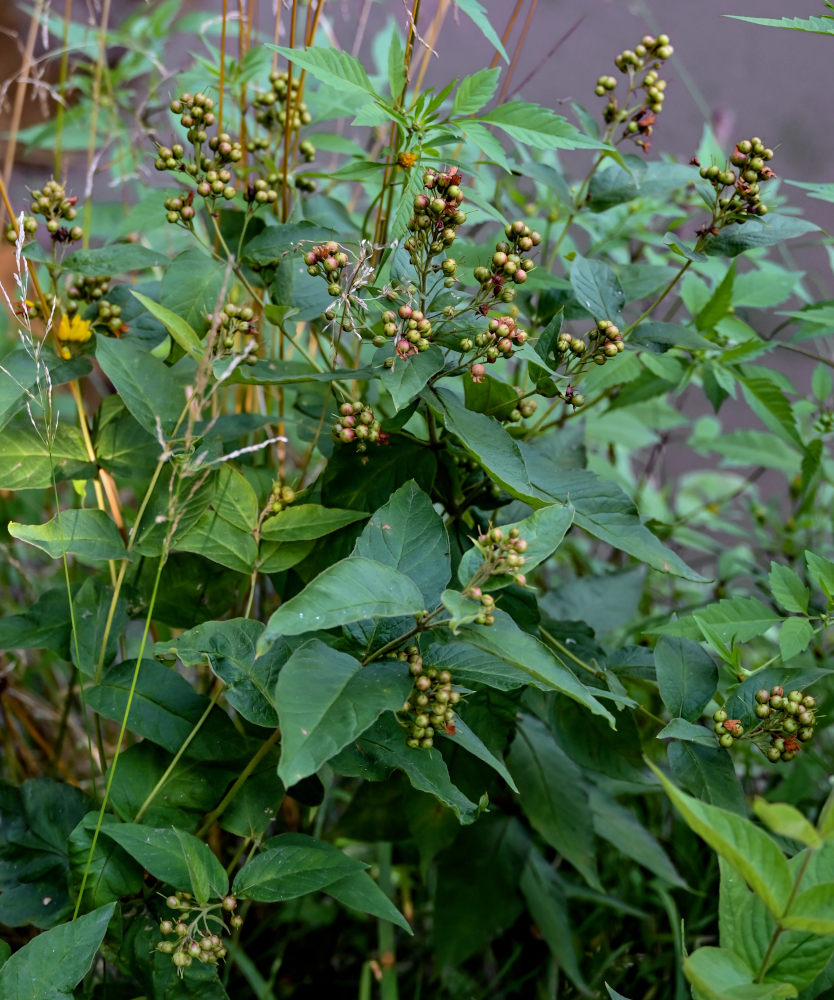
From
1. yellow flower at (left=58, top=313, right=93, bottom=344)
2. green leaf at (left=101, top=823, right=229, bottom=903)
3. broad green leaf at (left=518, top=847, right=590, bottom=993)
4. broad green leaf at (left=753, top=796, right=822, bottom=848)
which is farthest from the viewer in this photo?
broad green leaf at (left=518, top=847, right=590, bottom=993)

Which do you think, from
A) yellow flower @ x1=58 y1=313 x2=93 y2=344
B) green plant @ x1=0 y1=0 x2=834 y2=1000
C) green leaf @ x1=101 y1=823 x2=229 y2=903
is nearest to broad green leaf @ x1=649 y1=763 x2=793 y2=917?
green plant @ x1=0 y1=0 x2=834 y2=1000

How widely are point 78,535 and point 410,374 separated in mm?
339

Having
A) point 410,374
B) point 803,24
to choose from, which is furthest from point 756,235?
point 410,374

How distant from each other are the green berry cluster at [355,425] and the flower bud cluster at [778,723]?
399 millimetres

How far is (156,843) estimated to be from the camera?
0.77m

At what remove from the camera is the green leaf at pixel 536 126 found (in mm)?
861

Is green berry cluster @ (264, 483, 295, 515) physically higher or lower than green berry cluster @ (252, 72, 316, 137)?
lower

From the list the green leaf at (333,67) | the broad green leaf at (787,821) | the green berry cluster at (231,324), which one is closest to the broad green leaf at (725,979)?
the broad green leaf at (787,821)

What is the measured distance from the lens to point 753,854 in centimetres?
61

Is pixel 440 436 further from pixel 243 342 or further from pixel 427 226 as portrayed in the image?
pixel 243 342

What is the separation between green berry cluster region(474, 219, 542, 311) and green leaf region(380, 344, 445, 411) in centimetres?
7

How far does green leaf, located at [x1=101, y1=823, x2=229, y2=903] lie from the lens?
0.76m

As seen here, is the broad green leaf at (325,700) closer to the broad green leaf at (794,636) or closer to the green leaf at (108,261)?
the broad green leaf at (794,636)

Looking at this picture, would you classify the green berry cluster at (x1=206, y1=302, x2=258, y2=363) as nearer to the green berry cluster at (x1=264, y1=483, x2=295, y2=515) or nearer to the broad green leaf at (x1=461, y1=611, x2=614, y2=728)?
the green berry cluster at (x1=264, y1=483, x2=295, y2=515)
